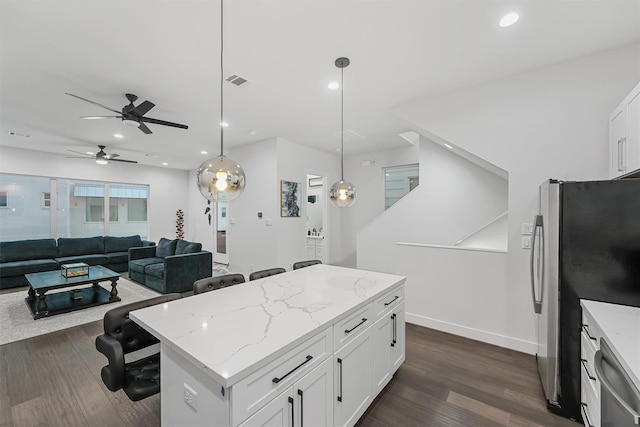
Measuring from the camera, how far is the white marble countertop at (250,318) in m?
1.11

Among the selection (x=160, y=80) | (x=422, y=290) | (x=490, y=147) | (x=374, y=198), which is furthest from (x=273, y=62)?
(x=374, y=198)

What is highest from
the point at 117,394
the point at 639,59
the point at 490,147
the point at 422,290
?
the point at 639,59

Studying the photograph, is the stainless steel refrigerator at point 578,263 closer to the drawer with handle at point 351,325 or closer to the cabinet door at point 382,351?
the cabinet door at point 382,351

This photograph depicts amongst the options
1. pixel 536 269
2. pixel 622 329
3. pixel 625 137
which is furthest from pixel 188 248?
pixel 625 137

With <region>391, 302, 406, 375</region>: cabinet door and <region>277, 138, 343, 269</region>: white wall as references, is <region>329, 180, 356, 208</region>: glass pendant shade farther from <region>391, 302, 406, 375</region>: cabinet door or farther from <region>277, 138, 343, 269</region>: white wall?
<region>277, 138, 343, 269</region>: white wall

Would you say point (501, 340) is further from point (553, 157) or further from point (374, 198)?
point (374, 198)

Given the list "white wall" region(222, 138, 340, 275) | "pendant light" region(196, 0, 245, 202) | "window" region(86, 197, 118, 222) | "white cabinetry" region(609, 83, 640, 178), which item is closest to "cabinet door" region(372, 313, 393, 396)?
"pendant light" region(196, 0, 245, 202)

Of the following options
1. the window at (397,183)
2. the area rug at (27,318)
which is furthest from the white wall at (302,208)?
the area rug at (27,318)

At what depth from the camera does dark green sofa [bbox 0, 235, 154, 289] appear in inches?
198

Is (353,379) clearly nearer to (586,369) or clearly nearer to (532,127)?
(586,369)

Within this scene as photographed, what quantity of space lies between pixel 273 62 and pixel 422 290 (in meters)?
3.26

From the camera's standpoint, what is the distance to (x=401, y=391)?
7.27ft

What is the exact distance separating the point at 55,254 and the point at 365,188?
7.19 meters

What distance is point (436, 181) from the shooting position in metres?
4.47
